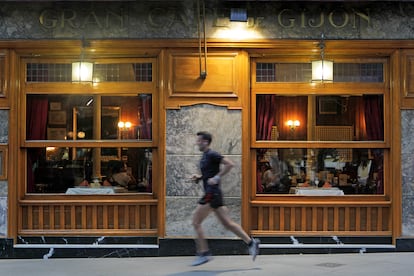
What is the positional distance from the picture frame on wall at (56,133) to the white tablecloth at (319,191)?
12.4 feet

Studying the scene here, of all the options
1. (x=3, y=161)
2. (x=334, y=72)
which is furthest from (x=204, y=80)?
(x=3, y=161)

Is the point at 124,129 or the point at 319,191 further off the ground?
the point at 124,129

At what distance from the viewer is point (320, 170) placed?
950 cm

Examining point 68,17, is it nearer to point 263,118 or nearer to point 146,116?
point 146,116

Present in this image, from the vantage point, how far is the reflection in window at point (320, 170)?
9.40 m

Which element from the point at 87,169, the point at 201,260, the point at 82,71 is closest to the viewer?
the point at 201,260

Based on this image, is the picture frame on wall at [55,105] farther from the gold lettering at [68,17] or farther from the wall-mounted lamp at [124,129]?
the gold lettering at [68,17]

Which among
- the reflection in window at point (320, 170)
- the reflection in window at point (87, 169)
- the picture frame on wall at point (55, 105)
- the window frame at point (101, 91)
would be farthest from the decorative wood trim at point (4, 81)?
the reflection in window at point (320, 170)

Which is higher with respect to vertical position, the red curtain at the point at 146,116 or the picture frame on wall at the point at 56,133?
the red curtain at the point at 146,116

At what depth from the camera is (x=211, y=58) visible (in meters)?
9.14

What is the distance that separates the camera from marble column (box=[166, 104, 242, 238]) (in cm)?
904

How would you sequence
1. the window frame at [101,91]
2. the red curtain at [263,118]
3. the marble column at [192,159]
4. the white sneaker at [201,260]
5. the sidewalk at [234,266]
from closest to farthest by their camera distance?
the sidewalk at [234,266] → the white sneaker at [201,260] → the marble column at [192,159] → the window frame at [101,91] → the red curtain at [263,118]

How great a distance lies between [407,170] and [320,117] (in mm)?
1544

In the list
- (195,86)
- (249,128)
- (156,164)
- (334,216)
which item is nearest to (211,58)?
(195,86)
